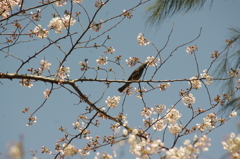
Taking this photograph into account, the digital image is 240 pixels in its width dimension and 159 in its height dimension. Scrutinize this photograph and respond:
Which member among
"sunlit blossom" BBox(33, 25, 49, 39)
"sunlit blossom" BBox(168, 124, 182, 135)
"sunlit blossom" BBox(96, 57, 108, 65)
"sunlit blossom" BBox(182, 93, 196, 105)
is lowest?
"sunlit blossom" BBox(168, 124, 182, 135)

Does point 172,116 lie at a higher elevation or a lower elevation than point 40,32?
lower

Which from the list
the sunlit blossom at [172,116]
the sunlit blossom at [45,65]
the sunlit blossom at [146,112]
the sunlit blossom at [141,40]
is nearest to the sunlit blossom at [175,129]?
the sunlit blossom at [172,116]

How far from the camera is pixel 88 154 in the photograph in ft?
9.96

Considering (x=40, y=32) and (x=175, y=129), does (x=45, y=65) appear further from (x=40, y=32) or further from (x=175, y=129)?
(x=175, y=129)

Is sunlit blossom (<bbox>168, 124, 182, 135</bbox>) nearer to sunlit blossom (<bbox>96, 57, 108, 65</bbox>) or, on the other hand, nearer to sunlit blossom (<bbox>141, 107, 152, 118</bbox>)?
sunlit blossom (<bbox>141, 107, 152, 118</bbox>)

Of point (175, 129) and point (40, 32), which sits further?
point (40, 32)

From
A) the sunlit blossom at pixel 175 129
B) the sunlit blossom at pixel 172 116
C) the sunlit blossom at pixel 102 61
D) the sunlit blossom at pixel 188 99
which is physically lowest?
the sunlit blossom at pixel 175 129

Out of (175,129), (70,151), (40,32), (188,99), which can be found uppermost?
(40,32)

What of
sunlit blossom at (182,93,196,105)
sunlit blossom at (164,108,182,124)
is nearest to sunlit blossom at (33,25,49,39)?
sunlit blossom at (164,108,182,124)

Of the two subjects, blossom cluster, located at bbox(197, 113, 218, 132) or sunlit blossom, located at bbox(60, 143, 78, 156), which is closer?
sunlit blossom, located at bbox(60, 143, 78, 156)

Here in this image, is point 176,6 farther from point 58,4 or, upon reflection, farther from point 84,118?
point 84,118

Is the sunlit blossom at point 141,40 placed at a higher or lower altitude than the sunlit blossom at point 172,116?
higher

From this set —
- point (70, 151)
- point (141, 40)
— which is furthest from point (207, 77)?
point (70, 151)

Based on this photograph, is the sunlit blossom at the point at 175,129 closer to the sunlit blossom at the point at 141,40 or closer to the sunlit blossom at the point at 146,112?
the sunlit blossom at the point at 146,112
